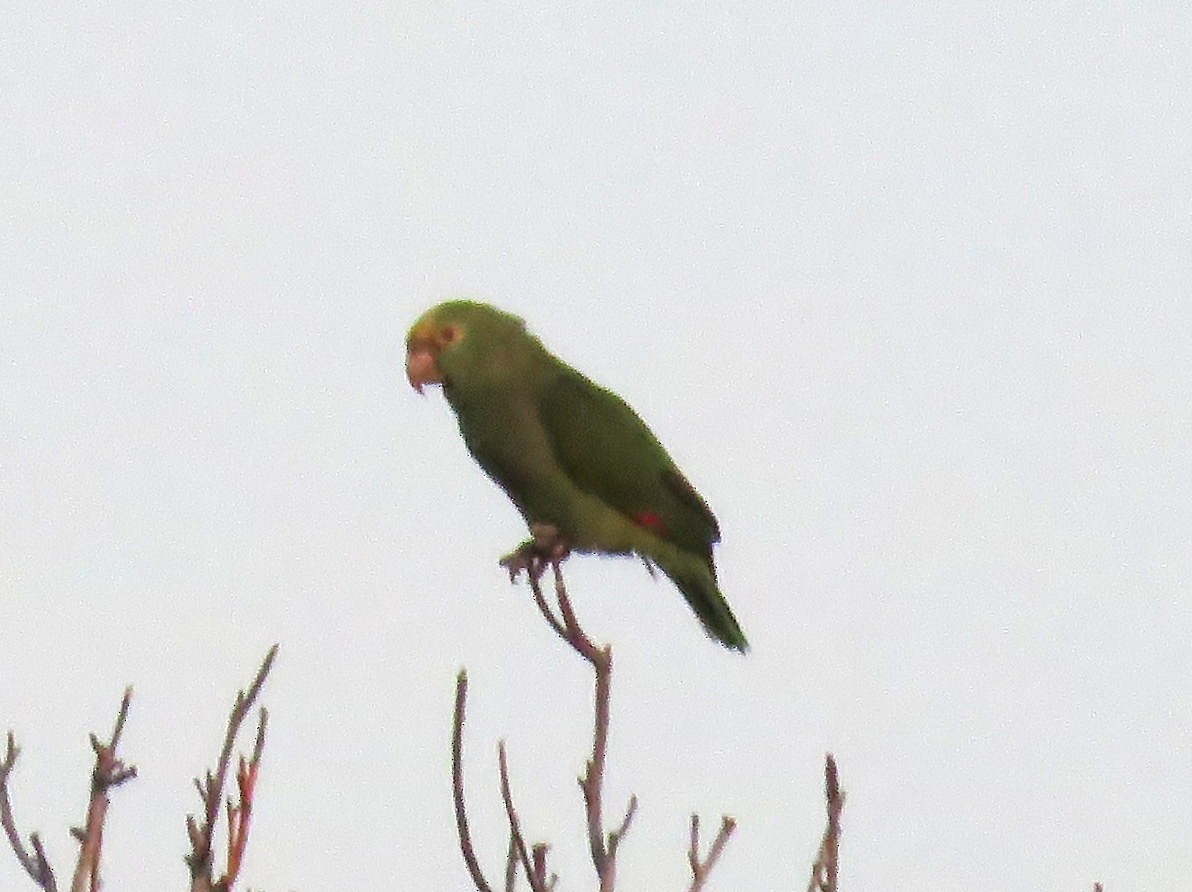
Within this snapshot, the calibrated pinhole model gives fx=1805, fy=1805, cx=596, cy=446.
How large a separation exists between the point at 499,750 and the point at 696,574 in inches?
155

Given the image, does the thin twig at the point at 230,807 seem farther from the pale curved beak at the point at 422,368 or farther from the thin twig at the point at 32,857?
the pale curved beak at the point at 422,368

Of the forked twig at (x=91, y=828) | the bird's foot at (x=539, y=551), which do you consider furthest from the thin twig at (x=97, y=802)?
the bird's foot at (x=539, y=551)

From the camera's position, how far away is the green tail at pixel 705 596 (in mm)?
6812

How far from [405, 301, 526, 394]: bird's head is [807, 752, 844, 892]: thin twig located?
389 cm

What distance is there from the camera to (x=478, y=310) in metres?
6.96

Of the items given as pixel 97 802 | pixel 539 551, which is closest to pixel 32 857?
pixel 97 802

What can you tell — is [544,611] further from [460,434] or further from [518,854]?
[460,434]

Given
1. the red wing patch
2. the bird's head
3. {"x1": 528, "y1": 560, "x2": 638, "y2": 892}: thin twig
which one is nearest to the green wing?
the red wing patch

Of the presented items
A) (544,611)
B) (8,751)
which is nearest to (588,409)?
(544,611)

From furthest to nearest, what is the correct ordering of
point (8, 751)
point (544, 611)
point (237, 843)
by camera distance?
point (544, 611), point (8, 751), point (237, 843)

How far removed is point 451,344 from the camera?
6875 mm

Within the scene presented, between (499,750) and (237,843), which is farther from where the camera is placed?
(499,750)

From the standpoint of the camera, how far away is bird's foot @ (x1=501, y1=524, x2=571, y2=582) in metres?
6.48

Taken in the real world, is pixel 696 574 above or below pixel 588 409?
below
